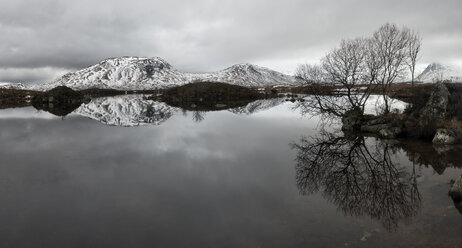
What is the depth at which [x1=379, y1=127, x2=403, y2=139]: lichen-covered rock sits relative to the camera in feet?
83.2

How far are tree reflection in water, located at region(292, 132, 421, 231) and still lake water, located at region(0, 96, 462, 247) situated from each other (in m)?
0.06

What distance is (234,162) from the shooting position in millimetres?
18797

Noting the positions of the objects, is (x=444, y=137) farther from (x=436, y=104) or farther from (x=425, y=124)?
(x=436, y=104)

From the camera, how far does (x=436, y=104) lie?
25.3 m

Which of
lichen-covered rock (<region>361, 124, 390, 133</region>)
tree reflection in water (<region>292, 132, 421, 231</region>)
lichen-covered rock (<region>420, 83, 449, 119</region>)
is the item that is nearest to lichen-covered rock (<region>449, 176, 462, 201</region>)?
tree reflection in water (<region>292, 132, 421, 231</region>)

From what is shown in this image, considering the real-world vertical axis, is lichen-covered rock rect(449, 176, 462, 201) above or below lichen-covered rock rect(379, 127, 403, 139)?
below

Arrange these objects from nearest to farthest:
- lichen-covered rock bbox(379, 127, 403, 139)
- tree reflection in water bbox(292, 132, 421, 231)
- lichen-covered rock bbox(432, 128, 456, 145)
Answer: tree reflection in water bbox(292, 132, 421, 231) → lichen-covered rock bbox(432, 128, 456, 145) → lichen-covered rock bbox(379, 127, 403, 139)

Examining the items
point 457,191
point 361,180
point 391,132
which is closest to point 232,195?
point 361,180

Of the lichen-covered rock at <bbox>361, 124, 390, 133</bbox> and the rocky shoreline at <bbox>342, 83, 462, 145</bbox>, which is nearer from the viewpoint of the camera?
the rocky shoreline at <bbox>342, 83, 462, 145</bbox>

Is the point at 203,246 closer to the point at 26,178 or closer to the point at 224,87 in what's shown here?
the point at 26,178

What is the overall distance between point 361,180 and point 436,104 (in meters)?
17.1

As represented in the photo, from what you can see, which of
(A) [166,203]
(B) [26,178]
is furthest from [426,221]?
(B) [26,178]

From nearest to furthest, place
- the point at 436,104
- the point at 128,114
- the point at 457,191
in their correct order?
1. the point at 457,191
2. the point at 436,104
3. the point at 128,114

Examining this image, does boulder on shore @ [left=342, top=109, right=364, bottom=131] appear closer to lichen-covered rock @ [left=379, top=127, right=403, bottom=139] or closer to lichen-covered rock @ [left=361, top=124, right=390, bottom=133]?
lichen-covered rock @ [left=361, top=124, right=390, bottom=133]
